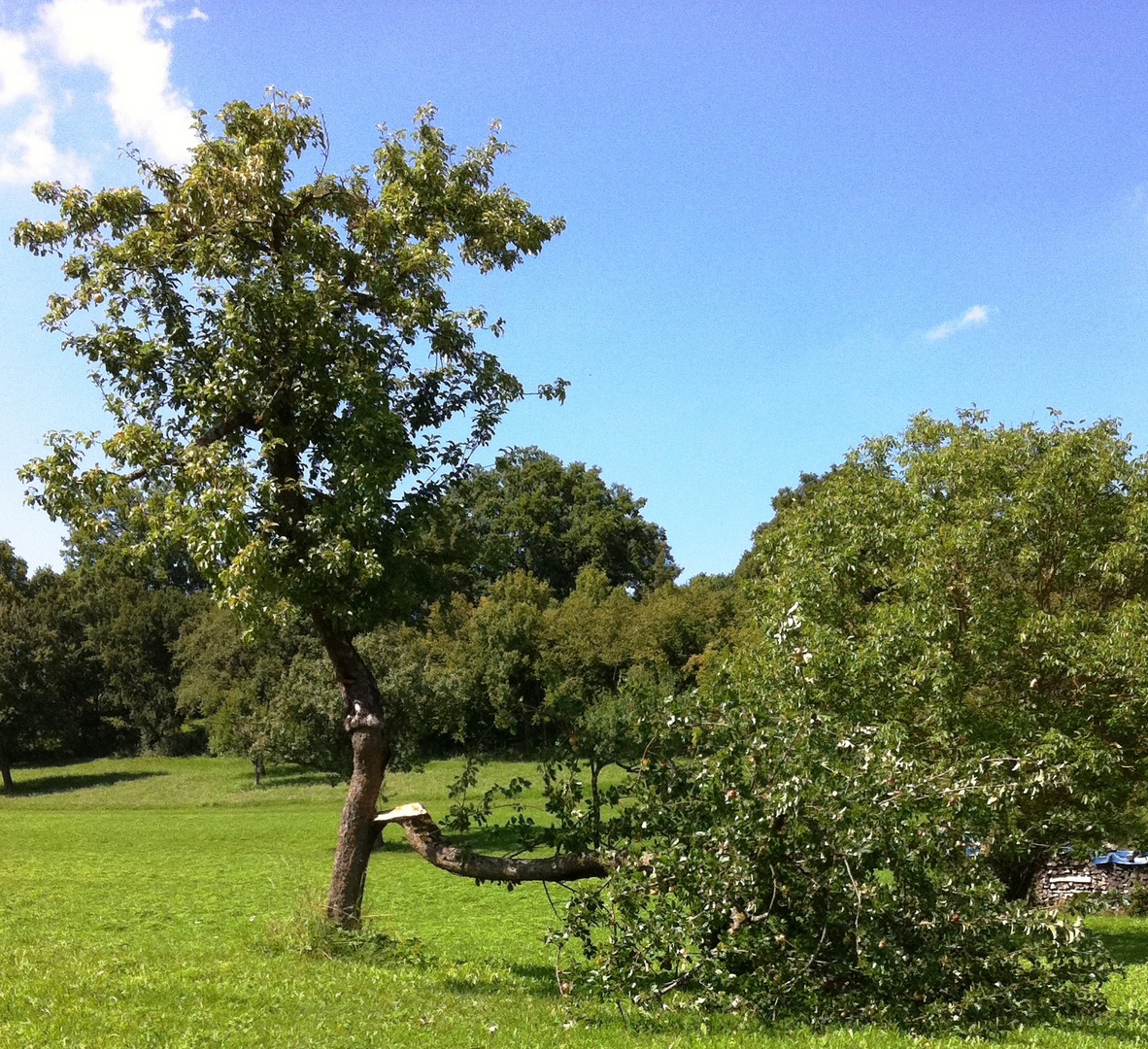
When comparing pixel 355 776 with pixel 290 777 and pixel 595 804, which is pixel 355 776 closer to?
pixel 595 804

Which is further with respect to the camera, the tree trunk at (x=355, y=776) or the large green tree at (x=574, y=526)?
the large green tree at (x=574, y=526)

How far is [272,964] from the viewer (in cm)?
1100

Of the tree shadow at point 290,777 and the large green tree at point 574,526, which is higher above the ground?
the large green tree at point 574,526

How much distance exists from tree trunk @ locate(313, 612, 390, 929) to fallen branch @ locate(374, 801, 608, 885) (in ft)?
1.42

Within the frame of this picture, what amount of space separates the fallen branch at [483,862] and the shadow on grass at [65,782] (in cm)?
5452

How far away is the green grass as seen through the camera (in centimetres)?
795

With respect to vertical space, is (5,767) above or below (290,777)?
below

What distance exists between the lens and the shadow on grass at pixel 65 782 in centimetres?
5762

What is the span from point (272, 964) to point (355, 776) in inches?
85.1

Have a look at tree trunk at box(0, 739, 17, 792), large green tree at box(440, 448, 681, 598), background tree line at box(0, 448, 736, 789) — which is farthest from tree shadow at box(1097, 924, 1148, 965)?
large green tree at box(440, 448, 681, 598)

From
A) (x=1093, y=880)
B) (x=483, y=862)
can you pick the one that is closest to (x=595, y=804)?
(x=483, y=862)

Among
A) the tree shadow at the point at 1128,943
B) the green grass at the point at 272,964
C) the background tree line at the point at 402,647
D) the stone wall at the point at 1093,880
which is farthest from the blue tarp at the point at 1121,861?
the background tree line at the point at 402,647

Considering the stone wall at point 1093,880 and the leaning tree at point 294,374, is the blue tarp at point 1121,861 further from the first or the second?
the leaning tree at point 294,374

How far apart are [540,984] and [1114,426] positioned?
14693 mm
